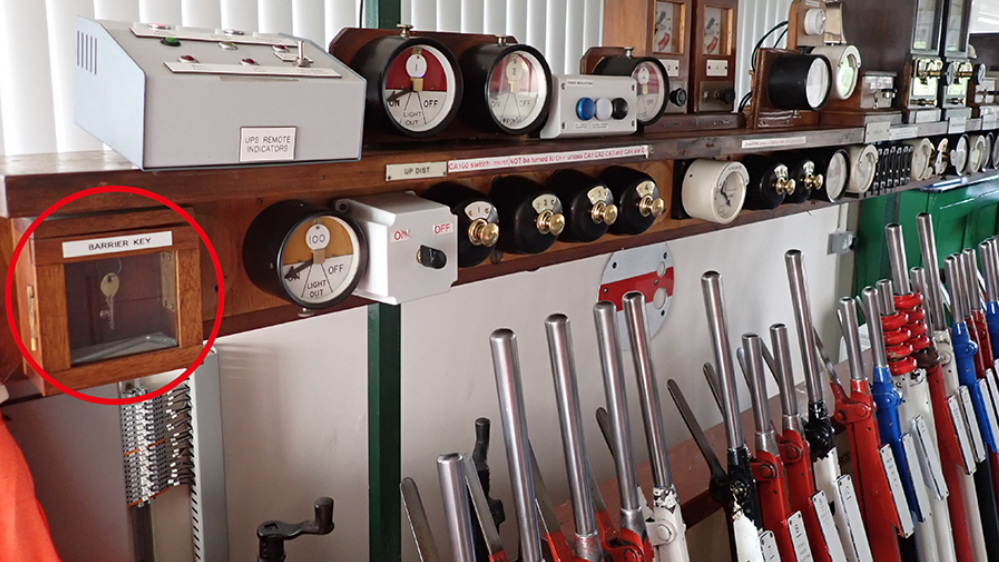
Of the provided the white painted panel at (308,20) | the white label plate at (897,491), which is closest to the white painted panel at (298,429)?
the white painted panel at (308,20)

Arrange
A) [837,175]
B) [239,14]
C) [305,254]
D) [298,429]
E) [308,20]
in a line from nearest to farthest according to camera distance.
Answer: [305,254], [239,14], [308,20], [298,429], [837,175]

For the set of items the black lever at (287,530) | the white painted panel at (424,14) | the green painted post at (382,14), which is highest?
the white painted panel at (424,14)

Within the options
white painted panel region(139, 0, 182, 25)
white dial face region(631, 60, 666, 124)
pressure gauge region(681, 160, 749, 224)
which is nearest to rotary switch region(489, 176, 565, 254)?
white dial face region(631, 60, 666, 124)

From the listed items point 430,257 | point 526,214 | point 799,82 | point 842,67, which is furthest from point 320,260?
point 842,67

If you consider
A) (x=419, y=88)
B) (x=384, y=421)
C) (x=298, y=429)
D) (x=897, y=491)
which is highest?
(x=419, y=88)

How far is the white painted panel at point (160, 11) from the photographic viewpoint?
1379 millimetres

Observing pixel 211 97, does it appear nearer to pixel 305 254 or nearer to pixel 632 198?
pixel 305 254

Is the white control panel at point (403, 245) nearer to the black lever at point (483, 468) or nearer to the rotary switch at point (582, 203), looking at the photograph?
the rotary switch at point (582, 203)

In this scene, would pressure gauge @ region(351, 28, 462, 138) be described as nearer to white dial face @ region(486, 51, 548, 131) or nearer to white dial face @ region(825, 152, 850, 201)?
white dial face @ region(486, 51, 548, 131)

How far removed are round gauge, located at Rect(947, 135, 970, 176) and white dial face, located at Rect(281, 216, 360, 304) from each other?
6.12ft

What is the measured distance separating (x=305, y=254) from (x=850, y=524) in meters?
1.29

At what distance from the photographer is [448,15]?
1.88m

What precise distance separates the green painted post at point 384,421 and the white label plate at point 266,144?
1.56 feet

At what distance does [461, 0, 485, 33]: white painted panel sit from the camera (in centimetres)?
192
